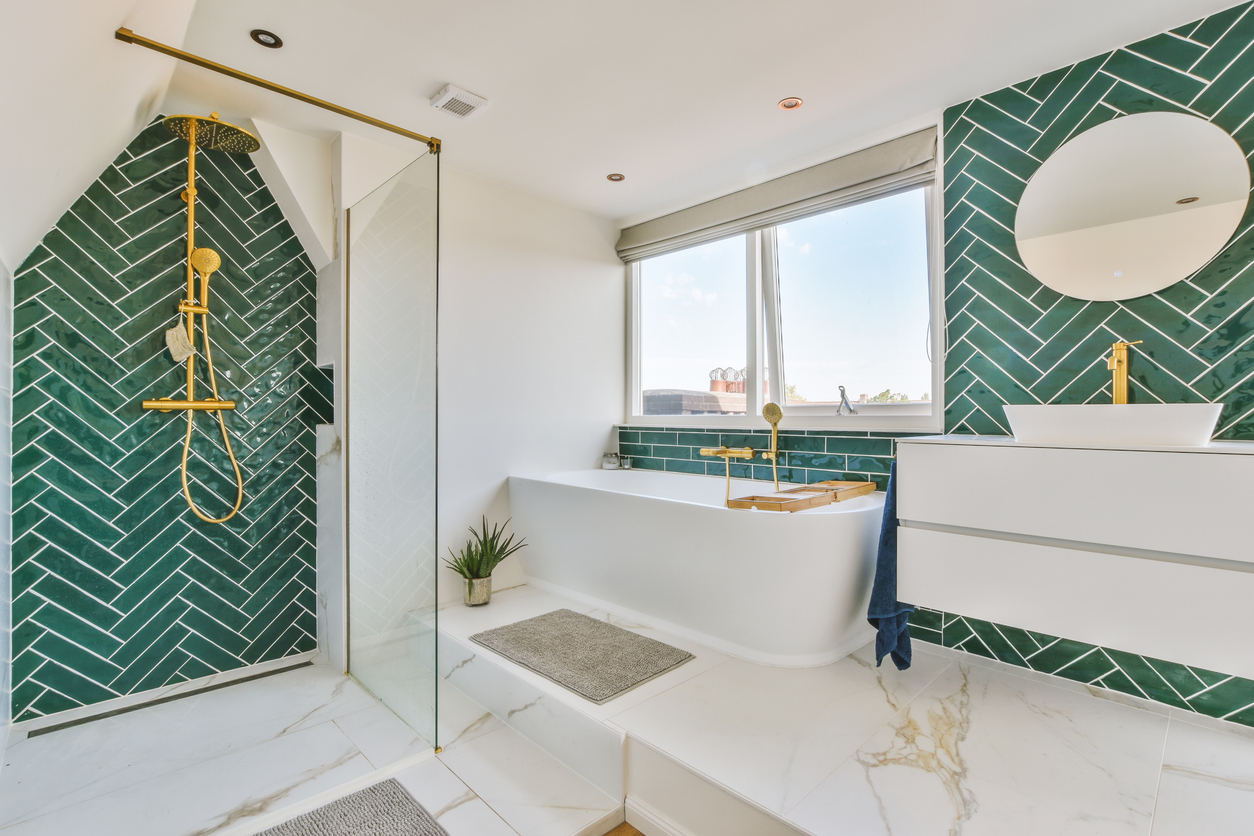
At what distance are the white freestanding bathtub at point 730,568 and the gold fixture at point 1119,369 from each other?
93 cm

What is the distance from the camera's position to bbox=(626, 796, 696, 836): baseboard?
1.72 m

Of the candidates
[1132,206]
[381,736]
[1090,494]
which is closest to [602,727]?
[381,736]

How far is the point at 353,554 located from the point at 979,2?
3133 mm

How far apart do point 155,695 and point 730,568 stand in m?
2.50

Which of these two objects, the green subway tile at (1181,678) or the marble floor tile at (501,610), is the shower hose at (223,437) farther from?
the green subway tile at (1181,678)

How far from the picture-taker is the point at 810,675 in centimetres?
231

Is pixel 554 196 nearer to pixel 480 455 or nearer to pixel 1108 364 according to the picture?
pixel 480 455

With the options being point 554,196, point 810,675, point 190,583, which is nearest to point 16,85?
point 190,583

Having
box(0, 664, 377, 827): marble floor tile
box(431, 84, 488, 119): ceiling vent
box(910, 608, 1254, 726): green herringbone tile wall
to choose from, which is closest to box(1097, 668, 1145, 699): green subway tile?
box(910, 608, 1254, 726): green herringbone tile wall

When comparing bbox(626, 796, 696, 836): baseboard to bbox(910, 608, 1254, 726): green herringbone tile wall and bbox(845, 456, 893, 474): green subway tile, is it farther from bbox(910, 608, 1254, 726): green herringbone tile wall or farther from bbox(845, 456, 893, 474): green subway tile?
bbox(845, 456, 893, 474): green subway tile

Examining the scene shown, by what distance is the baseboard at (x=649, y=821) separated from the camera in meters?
1.72

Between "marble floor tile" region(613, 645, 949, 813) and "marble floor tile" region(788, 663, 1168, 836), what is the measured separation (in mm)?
63

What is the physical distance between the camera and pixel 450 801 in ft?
6.10

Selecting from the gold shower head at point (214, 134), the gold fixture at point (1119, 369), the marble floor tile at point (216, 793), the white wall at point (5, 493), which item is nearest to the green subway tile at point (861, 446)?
the gold fixture at point (1119, 369)
